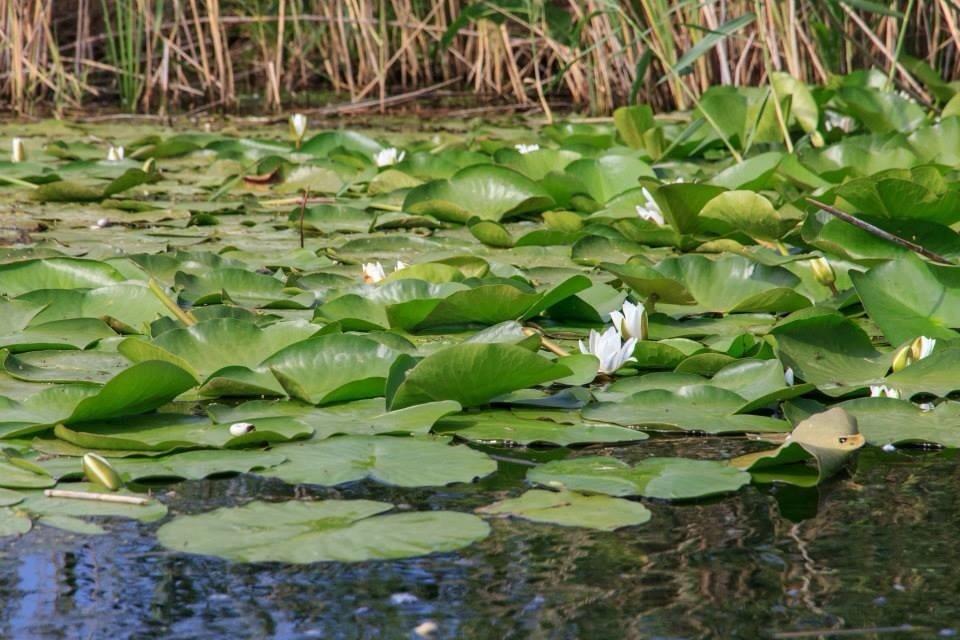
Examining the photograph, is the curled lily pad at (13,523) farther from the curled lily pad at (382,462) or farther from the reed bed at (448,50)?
the reed bed at (448,50)

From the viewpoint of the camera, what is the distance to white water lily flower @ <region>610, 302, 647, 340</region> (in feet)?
5.68

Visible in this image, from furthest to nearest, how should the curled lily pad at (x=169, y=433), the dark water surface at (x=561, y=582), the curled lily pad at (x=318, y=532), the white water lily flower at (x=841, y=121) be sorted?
the white water lily flower at (x=841, y=121) < the curled lily pad at (x=169, y=433) < the curled lily pad at (x=318, y=532) < the dark water surface at (x=561, y=582)

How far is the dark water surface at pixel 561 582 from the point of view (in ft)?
3.16

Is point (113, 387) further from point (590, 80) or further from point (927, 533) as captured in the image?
point (590, 80)

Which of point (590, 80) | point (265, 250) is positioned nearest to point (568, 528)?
point (265, 250)

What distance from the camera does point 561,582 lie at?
3.45 feet

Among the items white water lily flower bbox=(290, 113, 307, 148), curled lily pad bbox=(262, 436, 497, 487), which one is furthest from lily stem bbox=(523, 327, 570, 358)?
white water lily flower bbox=(290, 113, 307, 148)

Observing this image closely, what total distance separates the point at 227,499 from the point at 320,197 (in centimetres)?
218

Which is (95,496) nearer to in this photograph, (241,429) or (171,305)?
(241,429)

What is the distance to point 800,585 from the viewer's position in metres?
1.04

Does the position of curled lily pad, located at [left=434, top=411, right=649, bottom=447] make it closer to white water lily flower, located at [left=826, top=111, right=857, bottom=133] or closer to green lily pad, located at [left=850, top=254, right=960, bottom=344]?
green lily pad, located at [left=850, top=254, right=960, bottom=344]

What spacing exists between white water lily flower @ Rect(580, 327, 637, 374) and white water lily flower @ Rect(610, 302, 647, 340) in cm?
5

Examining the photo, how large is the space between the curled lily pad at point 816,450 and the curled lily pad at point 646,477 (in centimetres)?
3

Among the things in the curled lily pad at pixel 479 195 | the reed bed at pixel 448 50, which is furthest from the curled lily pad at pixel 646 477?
the reed bed at pixel 448 50
